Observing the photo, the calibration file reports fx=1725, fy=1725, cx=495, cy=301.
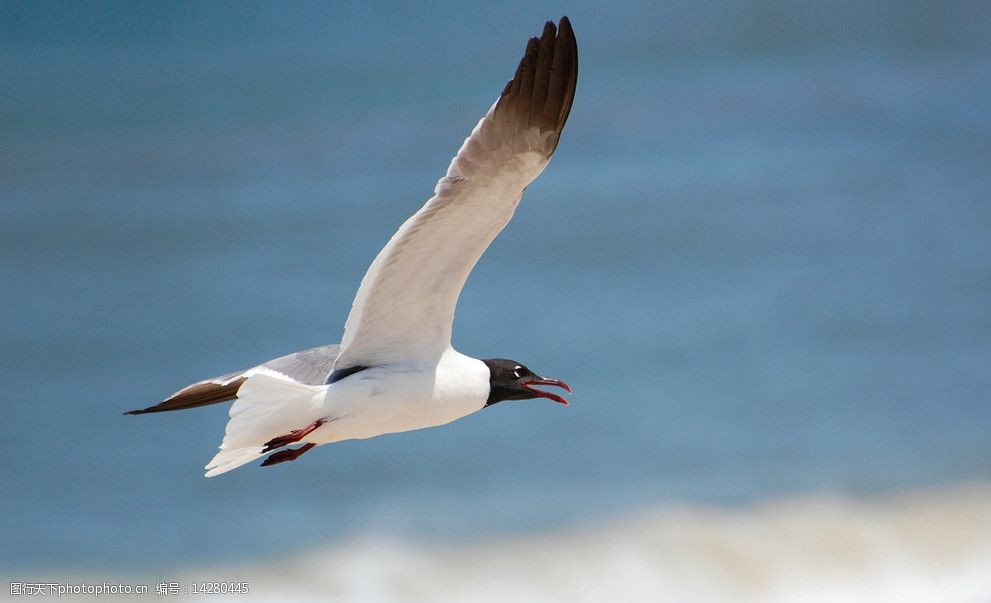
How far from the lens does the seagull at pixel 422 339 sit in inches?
241

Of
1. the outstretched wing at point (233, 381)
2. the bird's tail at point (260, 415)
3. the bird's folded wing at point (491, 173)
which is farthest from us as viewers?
the outstretched wing at point (233, 381)

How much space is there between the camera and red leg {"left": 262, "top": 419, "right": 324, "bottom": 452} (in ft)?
20.9

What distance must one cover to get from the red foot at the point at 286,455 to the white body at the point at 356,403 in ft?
0.17

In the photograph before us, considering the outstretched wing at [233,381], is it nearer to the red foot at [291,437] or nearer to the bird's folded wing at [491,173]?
the red foot at [291,437]

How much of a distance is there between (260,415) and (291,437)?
0.14 m

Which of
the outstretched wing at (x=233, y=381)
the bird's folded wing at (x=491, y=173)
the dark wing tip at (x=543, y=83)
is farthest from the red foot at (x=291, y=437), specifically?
the dark wing tip at (x=543, y=83)

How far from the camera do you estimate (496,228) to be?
6227mm

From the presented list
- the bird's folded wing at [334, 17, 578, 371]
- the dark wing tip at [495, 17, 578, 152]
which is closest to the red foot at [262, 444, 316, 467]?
the bird's folded wing at [334, 17, 578, 371]

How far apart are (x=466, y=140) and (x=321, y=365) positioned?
49.3 inches

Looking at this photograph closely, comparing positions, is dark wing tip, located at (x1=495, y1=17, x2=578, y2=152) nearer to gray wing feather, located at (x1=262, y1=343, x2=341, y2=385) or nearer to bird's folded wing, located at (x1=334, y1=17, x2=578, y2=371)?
bird's folded wing, located at (x1=334, y1=17, x2=578, y2=371)

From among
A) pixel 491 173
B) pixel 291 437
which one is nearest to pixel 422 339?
pixel 291 437

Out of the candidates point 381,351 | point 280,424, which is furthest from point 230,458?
point 381,351

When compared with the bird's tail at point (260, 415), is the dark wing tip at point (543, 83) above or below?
above

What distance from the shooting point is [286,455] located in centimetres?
645
